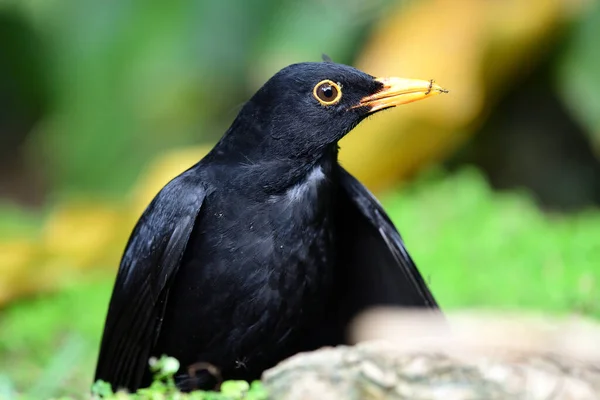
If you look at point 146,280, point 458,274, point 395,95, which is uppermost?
point 395,95

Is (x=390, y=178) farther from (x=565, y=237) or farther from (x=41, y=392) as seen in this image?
(x=41, y=392)

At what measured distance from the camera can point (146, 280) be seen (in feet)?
11.2

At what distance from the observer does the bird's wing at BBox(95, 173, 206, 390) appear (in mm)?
3307

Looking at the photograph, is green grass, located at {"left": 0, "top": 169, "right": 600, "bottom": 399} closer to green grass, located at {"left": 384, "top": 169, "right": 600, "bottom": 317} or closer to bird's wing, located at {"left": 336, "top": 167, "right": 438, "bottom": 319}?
green grass, located at {"left": 384, "top": 169, "right": 600, "bottom": 317}

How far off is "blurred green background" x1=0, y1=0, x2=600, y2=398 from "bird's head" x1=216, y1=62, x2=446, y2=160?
2.65 m

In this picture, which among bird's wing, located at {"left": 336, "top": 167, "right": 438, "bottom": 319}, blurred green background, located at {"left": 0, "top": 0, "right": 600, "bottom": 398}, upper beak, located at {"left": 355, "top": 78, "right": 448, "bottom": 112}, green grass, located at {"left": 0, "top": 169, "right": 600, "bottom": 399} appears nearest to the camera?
upper beak, located at {"left": 355, "top": 78, "right": 448, "bottom": 112}

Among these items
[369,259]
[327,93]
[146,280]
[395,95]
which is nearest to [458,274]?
[369,259]

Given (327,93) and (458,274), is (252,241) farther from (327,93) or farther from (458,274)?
(458,274)

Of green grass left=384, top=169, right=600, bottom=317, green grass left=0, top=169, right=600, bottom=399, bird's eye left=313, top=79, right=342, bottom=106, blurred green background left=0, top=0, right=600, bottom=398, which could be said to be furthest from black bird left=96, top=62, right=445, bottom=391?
blurred green background left=0, top=0, right=600, bottom=398

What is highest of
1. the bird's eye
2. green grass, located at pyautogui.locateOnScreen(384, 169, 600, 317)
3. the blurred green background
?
the blurred green background

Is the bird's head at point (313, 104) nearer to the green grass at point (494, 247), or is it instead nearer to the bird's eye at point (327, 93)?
the bird's eye at point (327, 93)

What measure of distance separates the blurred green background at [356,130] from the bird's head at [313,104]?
8.68 ft

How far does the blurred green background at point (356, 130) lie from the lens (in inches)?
263

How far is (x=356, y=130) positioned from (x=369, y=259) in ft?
11.9
